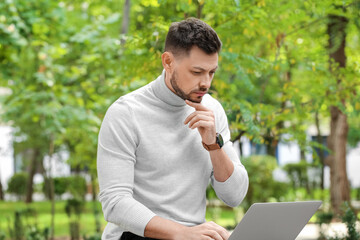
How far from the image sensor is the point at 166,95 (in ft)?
9.34

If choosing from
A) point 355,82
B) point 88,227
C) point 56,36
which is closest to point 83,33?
point 56,36

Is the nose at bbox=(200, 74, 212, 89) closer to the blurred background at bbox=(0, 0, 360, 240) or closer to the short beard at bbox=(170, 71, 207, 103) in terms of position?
the short beard at bbox=(170, 71, 207, 103)

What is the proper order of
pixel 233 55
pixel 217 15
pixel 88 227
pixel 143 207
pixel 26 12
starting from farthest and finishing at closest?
pixel 88 227, pixel 26 12, pixel 217 15, pixel 233 55, pixel 143 207

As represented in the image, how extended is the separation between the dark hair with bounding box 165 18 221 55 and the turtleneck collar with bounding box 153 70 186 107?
228 millimetres

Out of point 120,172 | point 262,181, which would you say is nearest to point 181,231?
point 120,172

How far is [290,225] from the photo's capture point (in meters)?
2.58

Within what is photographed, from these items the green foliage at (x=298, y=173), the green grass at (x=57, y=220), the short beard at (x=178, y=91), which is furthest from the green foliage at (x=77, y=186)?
the short beard at (x=178, y=91)

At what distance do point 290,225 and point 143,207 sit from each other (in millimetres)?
690

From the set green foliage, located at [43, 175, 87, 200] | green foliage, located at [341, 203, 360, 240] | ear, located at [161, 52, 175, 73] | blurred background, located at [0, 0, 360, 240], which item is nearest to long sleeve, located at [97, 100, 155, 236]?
ear, located at [161, 52, 175, 73]

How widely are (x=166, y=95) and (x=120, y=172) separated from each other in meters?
0.50

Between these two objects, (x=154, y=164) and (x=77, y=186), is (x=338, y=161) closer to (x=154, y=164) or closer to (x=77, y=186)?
(x=154, y=164)

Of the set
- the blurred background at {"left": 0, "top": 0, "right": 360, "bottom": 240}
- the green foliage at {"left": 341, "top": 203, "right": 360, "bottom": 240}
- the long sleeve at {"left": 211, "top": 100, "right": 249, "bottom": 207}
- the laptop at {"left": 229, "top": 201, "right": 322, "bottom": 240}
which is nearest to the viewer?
the laptop at {"left": 229, "top": 201, "right": 322, "bottom": 240}

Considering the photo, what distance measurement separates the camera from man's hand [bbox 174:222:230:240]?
2.41m

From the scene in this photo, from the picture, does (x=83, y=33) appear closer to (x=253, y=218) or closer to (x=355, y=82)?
(x=355, y=82)
